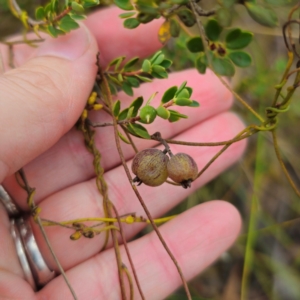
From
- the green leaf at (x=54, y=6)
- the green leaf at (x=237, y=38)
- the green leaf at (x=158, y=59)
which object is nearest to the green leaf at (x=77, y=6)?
the green leaf at (x=54, y=6)

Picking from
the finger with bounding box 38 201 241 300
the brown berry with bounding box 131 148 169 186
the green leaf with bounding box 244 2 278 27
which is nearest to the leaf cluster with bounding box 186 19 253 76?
the green leaf with bounding box 244 2 278 27

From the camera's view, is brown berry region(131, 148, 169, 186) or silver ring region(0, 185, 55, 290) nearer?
brown berry region(131, 148, 169, 186)

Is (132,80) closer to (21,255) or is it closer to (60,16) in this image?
(60,16)

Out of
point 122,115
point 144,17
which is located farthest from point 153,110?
point 144,17

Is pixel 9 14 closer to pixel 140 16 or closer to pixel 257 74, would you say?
pixel 140 16

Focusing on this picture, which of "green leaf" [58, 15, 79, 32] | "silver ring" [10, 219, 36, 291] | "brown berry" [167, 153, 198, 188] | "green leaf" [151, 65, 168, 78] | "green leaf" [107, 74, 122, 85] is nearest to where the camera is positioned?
"brown berry" [167, 153, 198, 188]

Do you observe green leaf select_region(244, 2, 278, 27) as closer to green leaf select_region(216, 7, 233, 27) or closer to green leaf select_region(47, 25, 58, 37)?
green leaf select_region(216, 7, 233, 27)

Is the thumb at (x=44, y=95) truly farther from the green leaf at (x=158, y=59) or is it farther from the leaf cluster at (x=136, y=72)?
the green leaf at (x=158, y=59)
